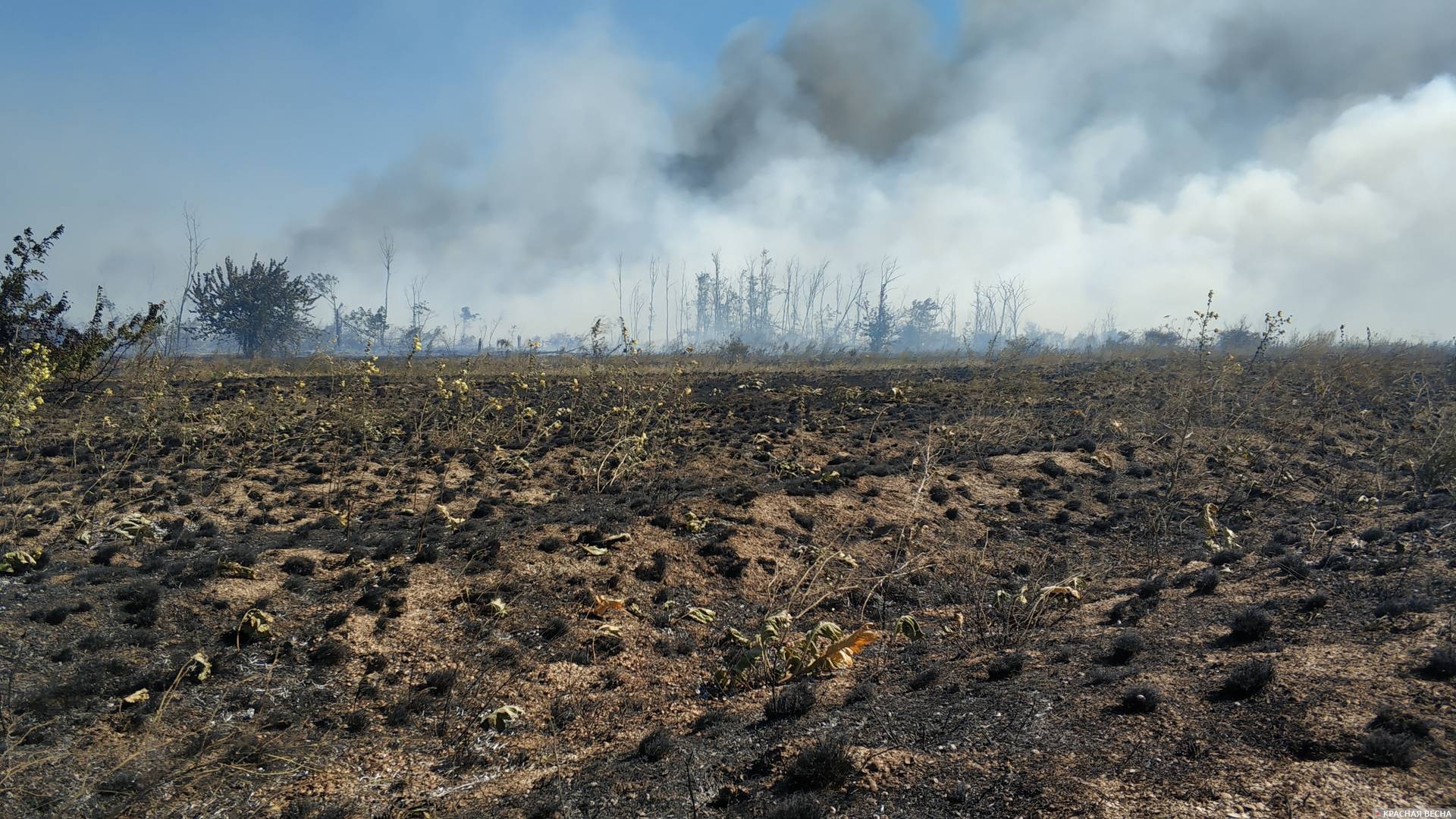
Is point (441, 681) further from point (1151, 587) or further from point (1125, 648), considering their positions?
point (1151, 587)

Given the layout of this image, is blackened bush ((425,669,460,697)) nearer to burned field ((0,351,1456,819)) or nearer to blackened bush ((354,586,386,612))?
burned field ((0,351,1456,819))

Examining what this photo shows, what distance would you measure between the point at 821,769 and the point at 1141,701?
6.84 ft

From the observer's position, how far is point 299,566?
22.6 feet

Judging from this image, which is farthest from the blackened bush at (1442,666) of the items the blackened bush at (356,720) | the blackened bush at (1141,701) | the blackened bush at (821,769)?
the blackened bush at (356,720)

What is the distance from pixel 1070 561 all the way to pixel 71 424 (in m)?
17.0

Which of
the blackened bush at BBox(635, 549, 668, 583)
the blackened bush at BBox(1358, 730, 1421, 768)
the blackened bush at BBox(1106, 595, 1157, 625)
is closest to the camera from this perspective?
the blackened bush at BBox(1358, 730, 1421, 768)

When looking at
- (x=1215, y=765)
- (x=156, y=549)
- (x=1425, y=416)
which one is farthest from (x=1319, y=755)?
(x=1425, y=416)

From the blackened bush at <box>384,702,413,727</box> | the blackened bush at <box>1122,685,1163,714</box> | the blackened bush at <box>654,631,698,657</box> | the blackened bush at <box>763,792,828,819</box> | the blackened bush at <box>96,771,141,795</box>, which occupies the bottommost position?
the blackened bush at <box>654,631,698,657</box>

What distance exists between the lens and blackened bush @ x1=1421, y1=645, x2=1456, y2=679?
3986 millimetres

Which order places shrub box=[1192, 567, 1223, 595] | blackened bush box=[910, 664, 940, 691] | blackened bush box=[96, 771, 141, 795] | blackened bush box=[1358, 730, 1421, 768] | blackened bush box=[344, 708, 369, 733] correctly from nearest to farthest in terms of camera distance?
blackened bush box=[1358, 730, 1421, 768] → blackened bush box=[96, 771, 141, 795] → blackened bush box=[344, 708, 369, 733] → blackened bush box=[910, 664, 940, 691] → shrub box=[1192, 567, 1223, 595]

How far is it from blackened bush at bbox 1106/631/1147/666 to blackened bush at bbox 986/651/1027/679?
0.65m

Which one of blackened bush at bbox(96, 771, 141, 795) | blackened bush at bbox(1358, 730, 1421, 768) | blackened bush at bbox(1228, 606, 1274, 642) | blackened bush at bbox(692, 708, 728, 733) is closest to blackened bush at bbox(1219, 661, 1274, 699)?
blackened bush at bbox(1358, 730, 1421, 768)

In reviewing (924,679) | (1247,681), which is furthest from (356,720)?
(1247,681)

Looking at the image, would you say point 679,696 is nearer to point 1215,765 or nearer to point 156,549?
point 1215,765
